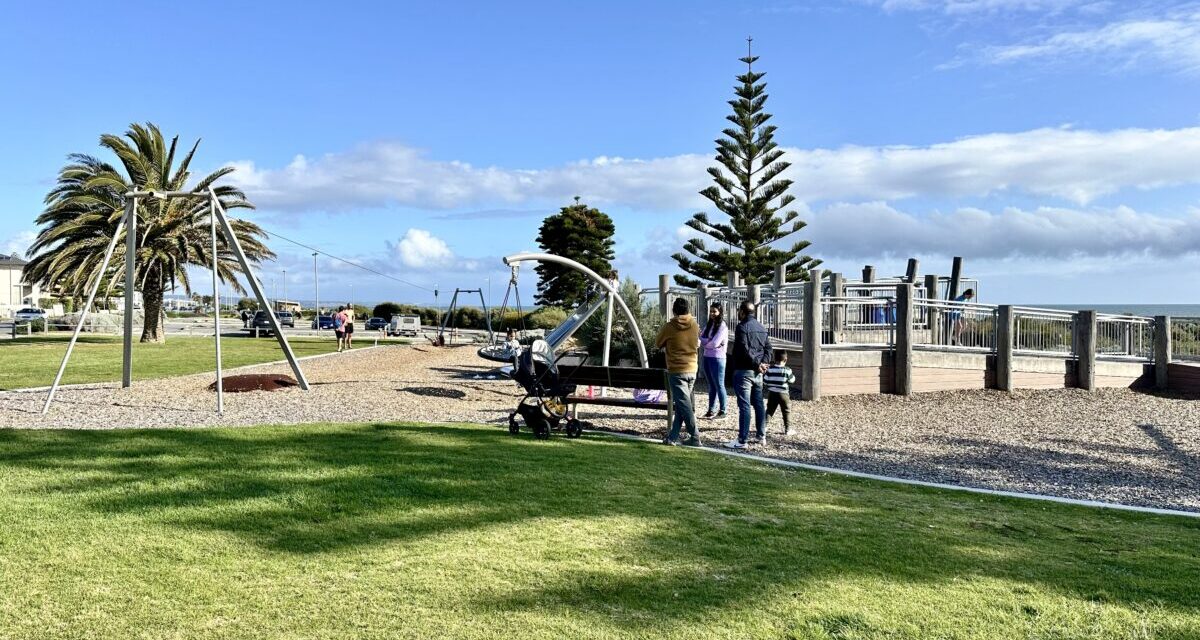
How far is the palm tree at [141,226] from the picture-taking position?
27.4 meters

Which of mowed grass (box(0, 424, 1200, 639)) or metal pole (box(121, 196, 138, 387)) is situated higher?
metal pole (box(121, 196, 138, 387))

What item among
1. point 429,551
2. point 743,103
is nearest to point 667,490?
point 429,551

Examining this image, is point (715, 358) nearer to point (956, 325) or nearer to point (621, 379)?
point (621, 379)

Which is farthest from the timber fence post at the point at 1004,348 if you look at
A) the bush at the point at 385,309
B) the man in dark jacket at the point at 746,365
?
the bush at the point at 385,309

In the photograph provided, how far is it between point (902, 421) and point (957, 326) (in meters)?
4.00

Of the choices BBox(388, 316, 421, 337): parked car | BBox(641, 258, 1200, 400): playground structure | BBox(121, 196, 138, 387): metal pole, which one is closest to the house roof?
BBox(388, 316, 421, 337): parked car

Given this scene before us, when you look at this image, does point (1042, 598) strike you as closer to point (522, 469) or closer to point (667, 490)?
point (667, 490)

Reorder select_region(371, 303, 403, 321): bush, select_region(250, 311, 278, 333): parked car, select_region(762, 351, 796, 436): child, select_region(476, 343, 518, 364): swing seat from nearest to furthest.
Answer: select_region(762, 351, 796, 436): child < select_region(476, 343, 518, 364): swing seat < select_region(250, 311, 278, 333): parked car < select_region(371, 303, 403, 321): bush

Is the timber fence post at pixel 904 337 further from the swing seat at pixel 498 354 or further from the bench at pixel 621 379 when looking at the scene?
the swing seat at pixel 498 354

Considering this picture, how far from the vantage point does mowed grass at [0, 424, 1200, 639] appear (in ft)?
11.7

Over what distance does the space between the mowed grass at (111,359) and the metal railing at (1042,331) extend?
50.9ft

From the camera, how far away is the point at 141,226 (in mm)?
27109

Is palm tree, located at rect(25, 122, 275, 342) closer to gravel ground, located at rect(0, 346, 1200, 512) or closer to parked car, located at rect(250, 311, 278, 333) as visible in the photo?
parked car, located at rect(250, 311, 278, 333)

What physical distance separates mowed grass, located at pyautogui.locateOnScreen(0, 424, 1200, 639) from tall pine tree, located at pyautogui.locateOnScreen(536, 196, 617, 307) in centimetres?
4330
